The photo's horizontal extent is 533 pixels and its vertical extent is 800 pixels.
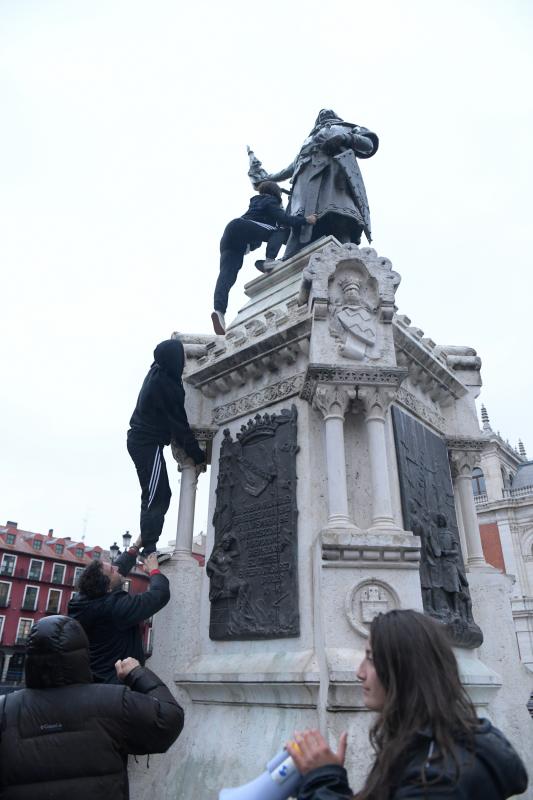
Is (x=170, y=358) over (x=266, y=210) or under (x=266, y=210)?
under

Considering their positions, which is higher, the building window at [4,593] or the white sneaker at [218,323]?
the building window at [4,593]

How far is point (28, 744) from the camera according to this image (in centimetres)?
255

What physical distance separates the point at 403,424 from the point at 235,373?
239 centimetres

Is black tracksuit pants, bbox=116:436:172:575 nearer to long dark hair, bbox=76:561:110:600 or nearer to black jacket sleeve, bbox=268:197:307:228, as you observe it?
long dark hair, bbox=76:561:110:600

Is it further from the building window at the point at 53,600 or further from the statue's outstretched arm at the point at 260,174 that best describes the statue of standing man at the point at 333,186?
the building window at the point at 53,600

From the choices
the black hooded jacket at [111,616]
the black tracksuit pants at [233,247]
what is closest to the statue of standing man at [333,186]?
the black tracksuit pants at [233,247]

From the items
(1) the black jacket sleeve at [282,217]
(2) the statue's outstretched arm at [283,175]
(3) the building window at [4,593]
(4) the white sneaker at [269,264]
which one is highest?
(2) the statue's outstretched arm at [283,175]

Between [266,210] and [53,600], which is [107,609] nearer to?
[266,210]

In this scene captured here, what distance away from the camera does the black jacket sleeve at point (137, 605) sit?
473 centimetres

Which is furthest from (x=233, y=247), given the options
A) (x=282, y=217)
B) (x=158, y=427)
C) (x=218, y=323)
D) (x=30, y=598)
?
(x=30, y=598)

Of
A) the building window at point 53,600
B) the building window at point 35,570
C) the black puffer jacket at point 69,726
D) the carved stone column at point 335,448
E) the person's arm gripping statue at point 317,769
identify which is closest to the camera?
the person's arm gripping statue at point 317,769

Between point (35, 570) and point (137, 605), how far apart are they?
52.9 metres

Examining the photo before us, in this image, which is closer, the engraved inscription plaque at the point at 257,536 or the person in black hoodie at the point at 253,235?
the engraved inscription plaque at the point at 257,536

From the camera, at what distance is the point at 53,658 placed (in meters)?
2.72
